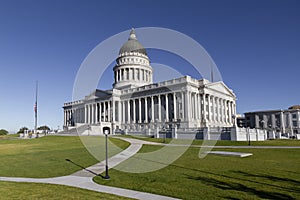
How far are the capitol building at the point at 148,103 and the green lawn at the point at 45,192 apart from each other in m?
42.6

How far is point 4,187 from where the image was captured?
42.7ft

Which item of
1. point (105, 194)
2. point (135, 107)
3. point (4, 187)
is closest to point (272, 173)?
point (105, 194)

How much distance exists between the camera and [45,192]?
11852 mm

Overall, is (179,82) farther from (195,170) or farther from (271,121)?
(271,121)

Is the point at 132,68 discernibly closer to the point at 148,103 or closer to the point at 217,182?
the point at 148,103

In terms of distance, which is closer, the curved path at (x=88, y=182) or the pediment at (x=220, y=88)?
the curved path at (x=88, y=182)

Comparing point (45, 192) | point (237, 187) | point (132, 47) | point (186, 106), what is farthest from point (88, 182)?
point (132, 47)

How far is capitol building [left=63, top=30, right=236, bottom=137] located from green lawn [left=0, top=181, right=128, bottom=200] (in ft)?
140

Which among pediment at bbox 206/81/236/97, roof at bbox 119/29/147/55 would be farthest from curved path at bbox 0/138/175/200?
roof at bbox 119/29/147/55

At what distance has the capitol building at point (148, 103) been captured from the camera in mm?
77062

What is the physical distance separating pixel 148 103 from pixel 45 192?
77.4 meters

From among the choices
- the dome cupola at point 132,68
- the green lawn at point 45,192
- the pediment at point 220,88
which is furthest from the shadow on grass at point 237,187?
the dome cupola at point 132,68

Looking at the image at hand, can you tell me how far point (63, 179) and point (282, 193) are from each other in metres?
12.8

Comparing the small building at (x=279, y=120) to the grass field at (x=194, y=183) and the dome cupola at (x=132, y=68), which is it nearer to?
the dome cupola at (x=132, y=68)
